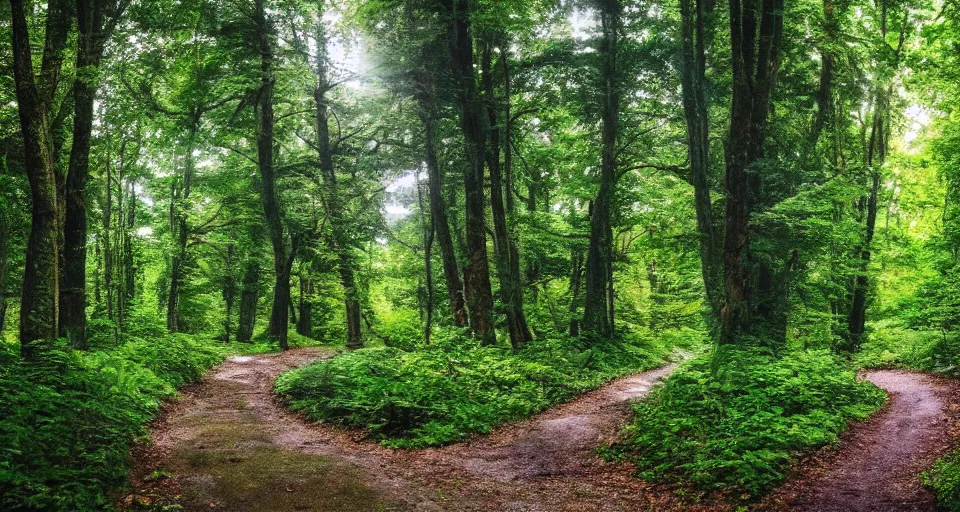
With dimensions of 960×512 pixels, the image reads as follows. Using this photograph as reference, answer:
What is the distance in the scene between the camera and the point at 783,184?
40.0 ft

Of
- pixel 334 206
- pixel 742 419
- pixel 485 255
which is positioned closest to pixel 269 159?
pixel 334 206

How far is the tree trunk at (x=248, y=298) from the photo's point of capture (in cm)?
2405

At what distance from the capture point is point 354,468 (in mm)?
7379

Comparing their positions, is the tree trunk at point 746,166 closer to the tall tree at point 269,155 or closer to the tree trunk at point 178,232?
the tall tree at point 269,155

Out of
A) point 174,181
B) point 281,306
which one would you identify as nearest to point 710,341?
point 281,306

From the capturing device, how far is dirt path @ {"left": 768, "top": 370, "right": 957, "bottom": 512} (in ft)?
20.4

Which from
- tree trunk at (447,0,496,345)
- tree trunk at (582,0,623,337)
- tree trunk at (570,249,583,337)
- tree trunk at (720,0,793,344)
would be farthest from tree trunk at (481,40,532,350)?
tree trunk at (720,0,793,344)

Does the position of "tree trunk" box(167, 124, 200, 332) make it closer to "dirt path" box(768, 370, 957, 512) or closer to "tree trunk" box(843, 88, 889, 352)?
"dirt path" box(768, 370, 957, 512)

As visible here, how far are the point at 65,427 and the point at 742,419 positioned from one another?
896cm

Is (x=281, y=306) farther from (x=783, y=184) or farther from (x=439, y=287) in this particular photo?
(x=783, y=184)

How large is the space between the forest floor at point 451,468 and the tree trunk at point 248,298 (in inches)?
542

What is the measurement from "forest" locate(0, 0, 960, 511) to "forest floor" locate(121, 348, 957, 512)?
0.19 ft

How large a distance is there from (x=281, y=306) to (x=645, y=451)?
1689cm

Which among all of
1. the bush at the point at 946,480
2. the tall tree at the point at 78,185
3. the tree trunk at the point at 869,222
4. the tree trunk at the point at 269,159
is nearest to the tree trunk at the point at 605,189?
the tree trunk at the point at 869,222
